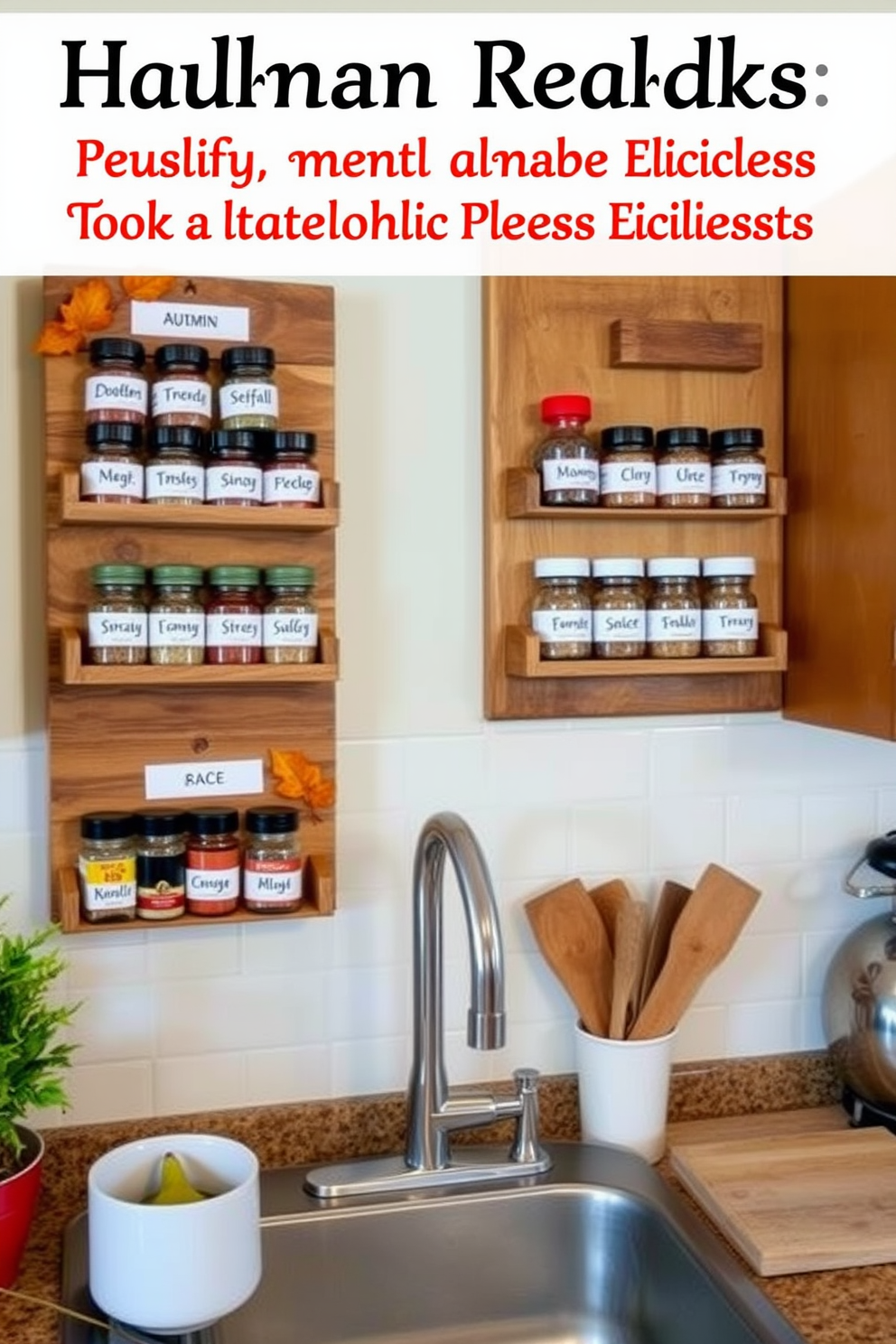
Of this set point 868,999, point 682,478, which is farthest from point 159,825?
point 868,999

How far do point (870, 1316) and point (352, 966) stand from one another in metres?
0.61

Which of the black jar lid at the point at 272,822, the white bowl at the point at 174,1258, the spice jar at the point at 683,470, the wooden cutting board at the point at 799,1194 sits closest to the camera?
the white bowl at the point at 174,1258

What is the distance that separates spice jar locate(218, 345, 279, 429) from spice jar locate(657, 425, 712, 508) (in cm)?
43

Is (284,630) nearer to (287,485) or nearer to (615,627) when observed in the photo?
(287,485)

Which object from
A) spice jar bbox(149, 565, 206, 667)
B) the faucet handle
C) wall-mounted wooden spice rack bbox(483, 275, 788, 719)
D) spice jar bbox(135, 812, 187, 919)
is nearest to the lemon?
spice jar bbox(135, 812, 187, 919)

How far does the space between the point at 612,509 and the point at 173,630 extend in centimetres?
48

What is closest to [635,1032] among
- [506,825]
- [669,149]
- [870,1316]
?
[506,825]

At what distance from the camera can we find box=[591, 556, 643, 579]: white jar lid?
1.33 m

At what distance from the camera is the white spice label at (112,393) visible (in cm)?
118

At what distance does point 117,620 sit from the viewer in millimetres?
1181

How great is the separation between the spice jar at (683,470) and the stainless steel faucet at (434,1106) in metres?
0.43

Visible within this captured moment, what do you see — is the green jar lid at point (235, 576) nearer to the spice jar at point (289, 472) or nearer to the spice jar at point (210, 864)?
the spice jar at point (289, 472)

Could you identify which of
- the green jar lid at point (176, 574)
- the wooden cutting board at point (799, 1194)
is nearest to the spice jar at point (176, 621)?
the green jar lid at point (176, 574)

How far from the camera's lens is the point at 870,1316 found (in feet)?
3.44
